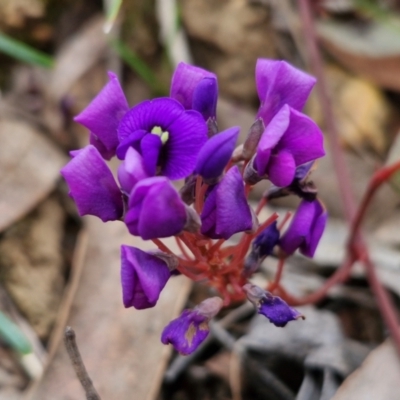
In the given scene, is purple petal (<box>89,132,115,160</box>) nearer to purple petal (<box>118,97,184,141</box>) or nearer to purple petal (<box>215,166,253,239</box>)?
purple petal (<box>118,97,184,141</box>)

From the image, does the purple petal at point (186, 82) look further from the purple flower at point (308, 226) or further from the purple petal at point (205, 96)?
the purple flower at point (308, 226)

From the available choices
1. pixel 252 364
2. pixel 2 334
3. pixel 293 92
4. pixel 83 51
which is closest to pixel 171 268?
pixel 293 92

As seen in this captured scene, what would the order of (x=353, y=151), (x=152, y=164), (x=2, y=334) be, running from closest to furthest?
(x=152, y=164) < (x=2, y=334) < (x=353, y=151)

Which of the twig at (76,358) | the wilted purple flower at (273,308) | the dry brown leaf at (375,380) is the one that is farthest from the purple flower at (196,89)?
the dry brown leaf at (375,380)

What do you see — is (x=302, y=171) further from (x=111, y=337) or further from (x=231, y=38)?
(x=231, y=38)

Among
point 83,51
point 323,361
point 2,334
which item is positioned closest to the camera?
point 323,361

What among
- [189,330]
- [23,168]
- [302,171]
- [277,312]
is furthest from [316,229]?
[23,168]

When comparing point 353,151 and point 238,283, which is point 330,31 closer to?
point 353,151
